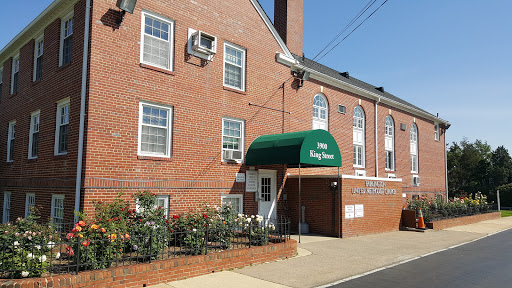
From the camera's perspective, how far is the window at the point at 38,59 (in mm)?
14109

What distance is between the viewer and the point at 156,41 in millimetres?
12328

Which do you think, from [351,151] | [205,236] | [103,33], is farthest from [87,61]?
[351,151]

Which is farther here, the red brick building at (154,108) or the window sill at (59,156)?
the window sill at (59,156)

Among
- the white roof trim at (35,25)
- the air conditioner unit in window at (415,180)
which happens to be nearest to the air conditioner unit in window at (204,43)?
the white roof trim at (35,25)

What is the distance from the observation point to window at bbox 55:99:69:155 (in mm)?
11975

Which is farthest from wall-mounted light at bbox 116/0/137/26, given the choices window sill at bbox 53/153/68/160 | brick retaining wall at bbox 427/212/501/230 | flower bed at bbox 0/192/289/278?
brick retaining wall at bbox 427/212/501/230

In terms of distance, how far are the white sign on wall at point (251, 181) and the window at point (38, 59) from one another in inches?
336

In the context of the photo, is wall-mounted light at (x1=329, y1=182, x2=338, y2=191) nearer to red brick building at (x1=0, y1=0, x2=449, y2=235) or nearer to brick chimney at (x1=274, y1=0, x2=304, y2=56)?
red brick building at (x1=0, y1=0, x2=449, y2=235)

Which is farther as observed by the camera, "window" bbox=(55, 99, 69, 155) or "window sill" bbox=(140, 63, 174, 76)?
"window" bbox=(55, 99, 69, 155)

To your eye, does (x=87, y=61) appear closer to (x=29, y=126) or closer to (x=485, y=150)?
(x=29, y=126)

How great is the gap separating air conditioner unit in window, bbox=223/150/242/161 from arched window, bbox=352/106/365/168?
997 cm

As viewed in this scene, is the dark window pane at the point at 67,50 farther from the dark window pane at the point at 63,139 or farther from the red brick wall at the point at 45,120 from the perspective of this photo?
the dark window pane at the point at 63,139

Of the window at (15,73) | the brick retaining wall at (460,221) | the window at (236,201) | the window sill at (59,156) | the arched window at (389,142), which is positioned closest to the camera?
the window sill at (59,156)

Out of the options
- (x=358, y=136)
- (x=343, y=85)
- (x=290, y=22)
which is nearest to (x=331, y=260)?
(x=343, y=85)
